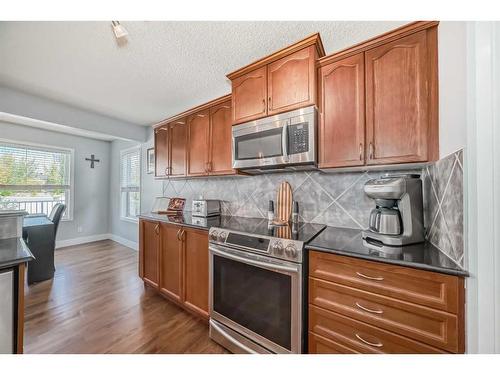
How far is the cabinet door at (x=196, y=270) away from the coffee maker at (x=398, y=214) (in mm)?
1270

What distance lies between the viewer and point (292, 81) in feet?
→ 5.18

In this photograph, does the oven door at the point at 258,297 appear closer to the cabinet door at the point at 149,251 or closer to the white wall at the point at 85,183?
the cabinet door at the point at 149,251

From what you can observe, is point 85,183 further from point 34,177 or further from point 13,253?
point 13,253

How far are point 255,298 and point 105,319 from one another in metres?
1.51

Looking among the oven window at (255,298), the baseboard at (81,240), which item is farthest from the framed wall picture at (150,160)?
the oven window at (255,298)

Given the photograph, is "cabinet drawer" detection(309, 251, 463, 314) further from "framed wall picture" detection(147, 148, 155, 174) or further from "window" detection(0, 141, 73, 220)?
"window" detection(0, 141, 73, 220)

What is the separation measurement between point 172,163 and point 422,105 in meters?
2.54

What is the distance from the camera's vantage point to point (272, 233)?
147cm

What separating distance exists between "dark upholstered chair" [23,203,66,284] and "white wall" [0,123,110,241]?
1.85 metres

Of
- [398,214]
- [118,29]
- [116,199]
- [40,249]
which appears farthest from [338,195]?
[116,199]

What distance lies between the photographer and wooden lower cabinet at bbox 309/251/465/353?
34.6 inches

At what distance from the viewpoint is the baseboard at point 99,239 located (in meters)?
4.21

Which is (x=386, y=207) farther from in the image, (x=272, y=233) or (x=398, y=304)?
(x=272, y=233)

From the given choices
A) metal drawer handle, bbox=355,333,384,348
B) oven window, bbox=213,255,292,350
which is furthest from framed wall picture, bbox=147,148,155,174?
metal drawer handle, bbox=355,333,384,348
